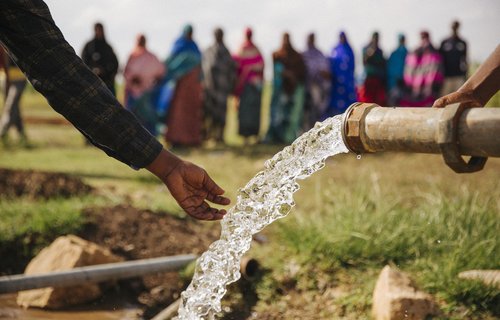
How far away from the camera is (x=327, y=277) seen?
3.74m

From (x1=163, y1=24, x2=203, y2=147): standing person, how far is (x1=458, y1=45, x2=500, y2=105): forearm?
30.5 ft

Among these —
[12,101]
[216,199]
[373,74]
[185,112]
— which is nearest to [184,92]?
[185,112]

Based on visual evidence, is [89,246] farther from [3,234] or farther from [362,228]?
[362,228]

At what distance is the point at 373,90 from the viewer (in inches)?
476

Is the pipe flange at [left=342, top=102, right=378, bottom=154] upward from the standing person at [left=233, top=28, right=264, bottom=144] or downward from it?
downward

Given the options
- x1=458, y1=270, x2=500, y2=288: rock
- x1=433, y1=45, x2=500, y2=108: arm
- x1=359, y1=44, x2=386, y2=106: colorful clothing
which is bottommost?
x1=458, y1=270, x2=500, y2=288: rock

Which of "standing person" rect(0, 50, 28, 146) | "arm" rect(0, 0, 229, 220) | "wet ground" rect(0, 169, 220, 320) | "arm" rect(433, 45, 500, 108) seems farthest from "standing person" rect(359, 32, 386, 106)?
"arm" rect(0, 0, 229, 220)

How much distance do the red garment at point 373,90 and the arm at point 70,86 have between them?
10356 millimetres

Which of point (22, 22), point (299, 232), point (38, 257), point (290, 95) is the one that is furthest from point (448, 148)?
point (290, 95)

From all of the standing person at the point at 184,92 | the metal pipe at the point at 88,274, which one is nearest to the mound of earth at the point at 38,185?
the metal pipe at the point at 88,274

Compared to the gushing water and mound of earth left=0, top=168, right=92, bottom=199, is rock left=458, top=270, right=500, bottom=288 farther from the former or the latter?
mound of earth left=0, top=168, right=92, bottom=199

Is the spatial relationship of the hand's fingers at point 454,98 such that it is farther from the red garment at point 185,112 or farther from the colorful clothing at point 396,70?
the colorful clothing at point 396,70

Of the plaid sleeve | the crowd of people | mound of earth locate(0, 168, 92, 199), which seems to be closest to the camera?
the plaid sleeve

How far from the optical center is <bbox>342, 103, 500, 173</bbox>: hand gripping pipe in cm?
168
